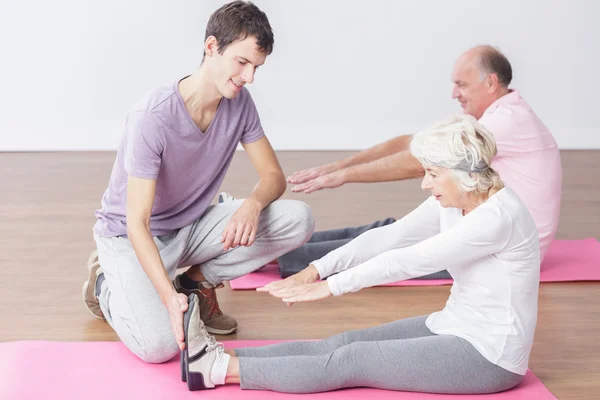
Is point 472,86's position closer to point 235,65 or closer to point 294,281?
point 235,65

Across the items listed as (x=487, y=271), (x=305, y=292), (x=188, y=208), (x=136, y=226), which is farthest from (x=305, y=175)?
(x=487, y=271)

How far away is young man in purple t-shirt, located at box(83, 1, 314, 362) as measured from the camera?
107 inches

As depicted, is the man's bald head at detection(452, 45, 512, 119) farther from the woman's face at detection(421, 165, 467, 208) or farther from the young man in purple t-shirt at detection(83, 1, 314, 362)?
the woman's face at detection(421, 165, 467, 208)

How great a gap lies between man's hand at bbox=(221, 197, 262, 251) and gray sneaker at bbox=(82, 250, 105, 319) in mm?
492

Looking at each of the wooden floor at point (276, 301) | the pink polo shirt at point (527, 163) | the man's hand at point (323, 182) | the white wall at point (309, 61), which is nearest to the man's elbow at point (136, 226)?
the wooden floor at point (276, 301)

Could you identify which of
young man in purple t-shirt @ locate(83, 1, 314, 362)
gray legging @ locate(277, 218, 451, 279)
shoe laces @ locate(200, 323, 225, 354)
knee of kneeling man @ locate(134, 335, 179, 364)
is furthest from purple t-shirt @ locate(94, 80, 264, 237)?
gray legging @ locate(277, 218, 451, 279)

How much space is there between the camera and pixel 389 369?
251 centimetres

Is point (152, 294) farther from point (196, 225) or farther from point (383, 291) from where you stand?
point (383, 291)

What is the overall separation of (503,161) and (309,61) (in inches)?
123

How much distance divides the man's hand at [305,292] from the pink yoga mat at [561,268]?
1020 millimetres

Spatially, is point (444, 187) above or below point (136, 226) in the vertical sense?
above

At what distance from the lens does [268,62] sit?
651 cm

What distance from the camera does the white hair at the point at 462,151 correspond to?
2383mm

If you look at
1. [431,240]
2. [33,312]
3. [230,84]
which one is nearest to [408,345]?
[431,240]
